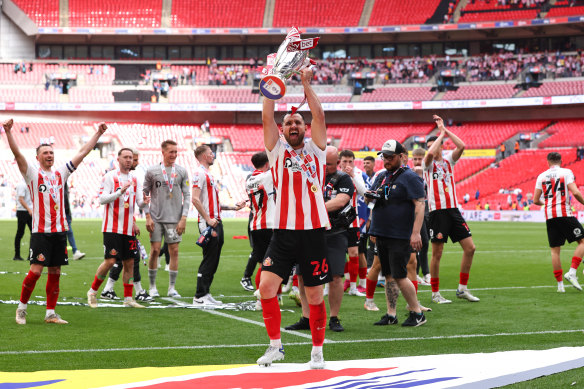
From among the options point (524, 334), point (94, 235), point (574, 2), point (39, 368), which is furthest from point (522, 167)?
point (39, 368)

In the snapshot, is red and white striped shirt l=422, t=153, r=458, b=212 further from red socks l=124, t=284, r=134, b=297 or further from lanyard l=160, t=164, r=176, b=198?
red socks l=124, t=284, r=134, b=297

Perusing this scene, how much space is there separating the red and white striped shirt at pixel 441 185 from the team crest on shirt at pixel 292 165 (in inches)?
181

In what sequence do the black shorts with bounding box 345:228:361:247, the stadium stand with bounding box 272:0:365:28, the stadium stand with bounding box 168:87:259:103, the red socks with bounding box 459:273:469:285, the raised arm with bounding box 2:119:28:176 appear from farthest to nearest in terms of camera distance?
the stadium stand with bounding box 272:0:365:28 → the stadium stand with bounding box 168:87:259:103 → the black shorts with bounding box 345:228:361:247 → the red socks with bounding box 459:273:469:285 → the raised arm with bounding box 2:119:28:176

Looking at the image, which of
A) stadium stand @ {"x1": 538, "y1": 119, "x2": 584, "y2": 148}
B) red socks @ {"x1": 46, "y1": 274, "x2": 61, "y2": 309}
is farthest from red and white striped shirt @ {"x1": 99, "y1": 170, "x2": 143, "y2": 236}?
stadium stand @ {"x1": 538, "y1": 119, "x2": 584, "y2": 148}

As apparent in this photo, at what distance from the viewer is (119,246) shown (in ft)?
31.5

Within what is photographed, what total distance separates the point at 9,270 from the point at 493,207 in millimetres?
34596

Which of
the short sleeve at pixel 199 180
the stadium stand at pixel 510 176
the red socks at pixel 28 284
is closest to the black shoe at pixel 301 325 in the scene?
the red socks at pixel 28 284

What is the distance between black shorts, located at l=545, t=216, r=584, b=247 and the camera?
1145 cm

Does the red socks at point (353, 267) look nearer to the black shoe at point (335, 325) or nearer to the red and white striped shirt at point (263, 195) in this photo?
the red and white striped shirt at point (263, 195)

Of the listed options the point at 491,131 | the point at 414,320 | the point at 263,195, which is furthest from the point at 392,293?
the point at 491,131

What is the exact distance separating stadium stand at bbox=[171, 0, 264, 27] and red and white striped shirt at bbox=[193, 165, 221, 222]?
48963 millimetres

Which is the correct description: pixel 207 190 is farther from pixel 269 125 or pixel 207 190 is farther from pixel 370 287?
pixel 269 125

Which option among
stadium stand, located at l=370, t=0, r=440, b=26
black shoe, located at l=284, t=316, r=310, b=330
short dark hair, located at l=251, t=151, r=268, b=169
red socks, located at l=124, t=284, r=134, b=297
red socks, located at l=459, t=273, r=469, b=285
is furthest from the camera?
stadium stand, located at l=370, t=0, r=440, b=26

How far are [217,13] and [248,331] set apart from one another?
176 feet
